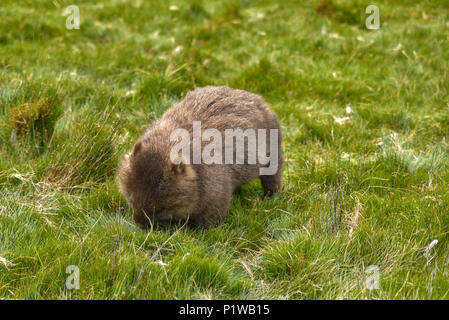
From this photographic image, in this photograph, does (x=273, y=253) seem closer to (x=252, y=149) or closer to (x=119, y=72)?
(x=252, y=149)

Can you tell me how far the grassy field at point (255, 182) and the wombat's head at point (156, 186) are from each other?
17cm

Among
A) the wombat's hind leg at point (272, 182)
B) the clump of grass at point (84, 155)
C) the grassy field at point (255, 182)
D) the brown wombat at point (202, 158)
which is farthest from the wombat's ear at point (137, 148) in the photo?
the wombat's hind leg at point (272, 182)

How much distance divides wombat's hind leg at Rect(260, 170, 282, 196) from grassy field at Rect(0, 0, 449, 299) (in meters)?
0.10

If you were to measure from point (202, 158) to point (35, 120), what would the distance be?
2.05 m

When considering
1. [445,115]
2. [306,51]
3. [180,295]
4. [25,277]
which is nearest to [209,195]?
[180,295]

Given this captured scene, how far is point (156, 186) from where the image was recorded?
3.74m

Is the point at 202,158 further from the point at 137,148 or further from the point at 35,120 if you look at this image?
the point at 35,120

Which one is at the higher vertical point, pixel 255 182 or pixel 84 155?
pixel 84 155

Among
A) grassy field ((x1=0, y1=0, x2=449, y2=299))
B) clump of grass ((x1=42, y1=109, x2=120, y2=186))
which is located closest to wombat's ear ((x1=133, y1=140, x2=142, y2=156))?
grassy field ((x1=0, y1=0, x2=449, y2=299))

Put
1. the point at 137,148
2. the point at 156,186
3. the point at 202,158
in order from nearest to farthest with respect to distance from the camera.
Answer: the point at 156,186, the point at 137,148, the point at 202,158

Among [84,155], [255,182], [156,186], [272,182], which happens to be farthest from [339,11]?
[156,186]

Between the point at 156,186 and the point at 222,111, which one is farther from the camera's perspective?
the point at 222,111

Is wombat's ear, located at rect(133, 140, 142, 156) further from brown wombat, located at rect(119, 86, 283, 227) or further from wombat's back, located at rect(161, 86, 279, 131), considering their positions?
wombat's back, located at rect(161, 86, 279, 131)
